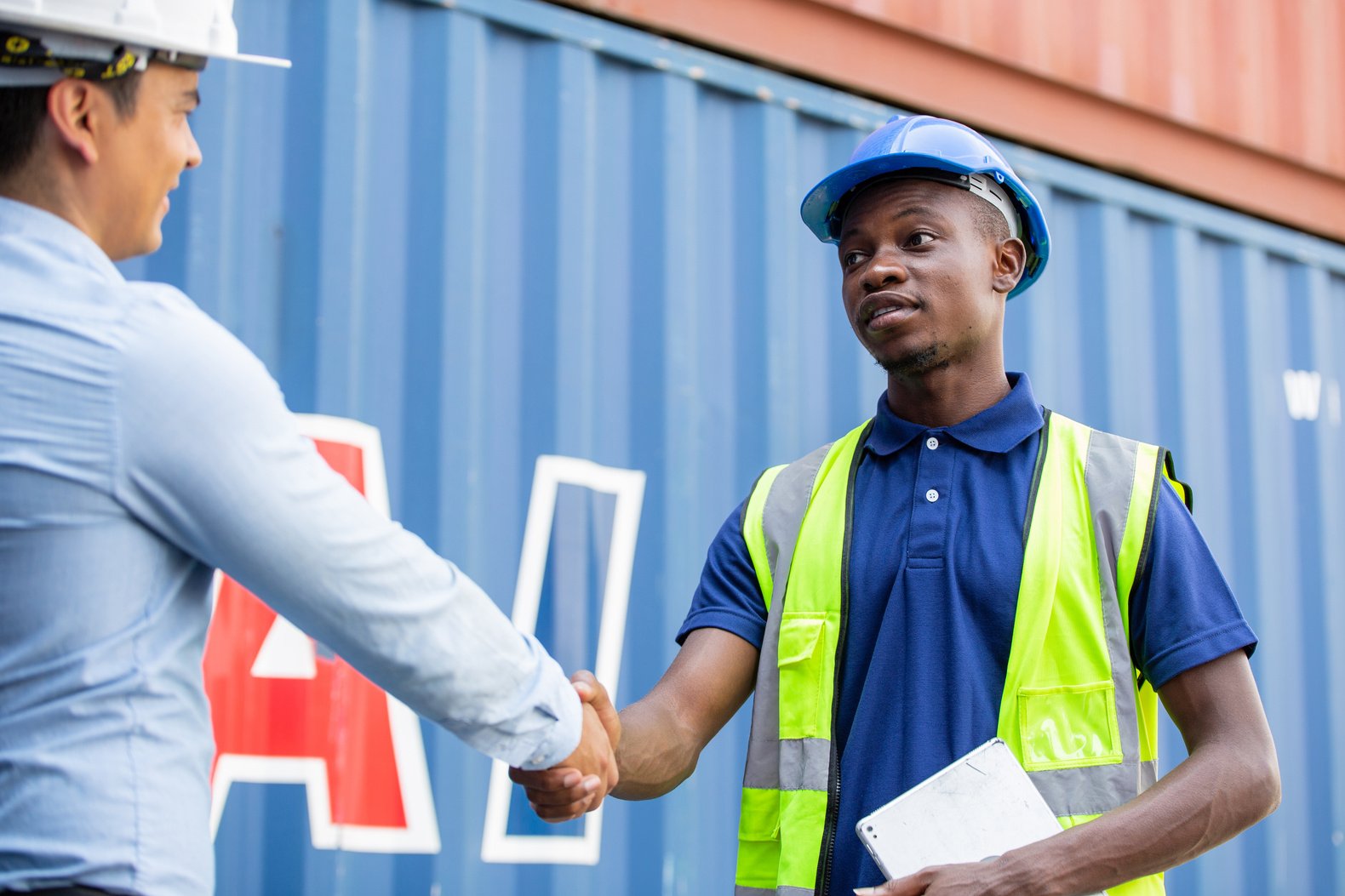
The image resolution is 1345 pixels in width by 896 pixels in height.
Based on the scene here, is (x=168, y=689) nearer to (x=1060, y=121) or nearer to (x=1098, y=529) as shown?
(x=1098, y=529)

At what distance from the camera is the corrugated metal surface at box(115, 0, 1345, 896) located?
10.4 feet

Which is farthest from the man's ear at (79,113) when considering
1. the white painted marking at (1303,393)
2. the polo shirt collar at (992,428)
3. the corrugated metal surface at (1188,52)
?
the white painted marking at (1303,393)

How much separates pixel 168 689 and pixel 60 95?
596 millimetres

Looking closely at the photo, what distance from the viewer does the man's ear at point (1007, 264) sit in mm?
2211

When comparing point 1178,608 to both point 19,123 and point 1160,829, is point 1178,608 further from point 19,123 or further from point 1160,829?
point 19,123

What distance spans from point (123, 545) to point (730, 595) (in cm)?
106

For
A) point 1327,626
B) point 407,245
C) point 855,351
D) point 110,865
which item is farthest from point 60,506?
point 1327,626

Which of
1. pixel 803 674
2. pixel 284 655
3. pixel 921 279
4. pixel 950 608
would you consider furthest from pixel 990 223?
pixel 284 655

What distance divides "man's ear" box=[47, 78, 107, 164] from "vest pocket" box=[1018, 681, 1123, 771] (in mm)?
1300

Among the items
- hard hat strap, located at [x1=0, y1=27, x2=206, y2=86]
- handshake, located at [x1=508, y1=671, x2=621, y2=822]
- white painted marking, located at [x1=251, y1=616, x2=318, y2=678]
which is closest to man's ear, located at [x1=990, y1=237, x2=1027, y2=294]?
handshake, located at [x1=508, y1=671, x2=621, y2=822]

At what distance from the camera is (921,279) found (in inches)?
82.1

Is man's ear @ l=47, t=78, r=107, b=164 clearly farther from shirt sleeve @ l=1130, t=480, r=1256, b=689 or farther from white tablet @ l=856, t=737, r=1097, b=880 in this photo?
shirt sleeve @ l=1130, t=480, r=1256, b=689

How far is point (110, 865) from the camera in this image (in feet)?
3.98

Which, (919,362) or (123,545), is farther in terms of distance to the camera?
(919,362)
